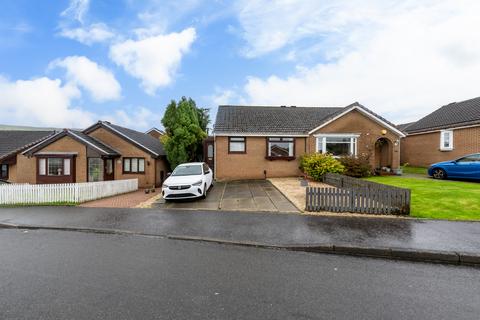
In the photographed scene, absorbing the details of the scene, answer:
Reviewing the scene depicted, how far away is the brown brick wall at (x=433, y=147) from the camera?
18.5 metres

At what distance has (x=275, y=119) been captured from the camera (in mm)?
21969

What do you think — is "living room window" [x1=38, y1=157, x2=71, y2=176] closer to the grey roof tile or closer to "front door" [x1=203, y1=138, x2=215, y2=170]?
the grey roof tile

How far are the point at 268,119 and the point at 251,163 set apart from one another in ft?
14.2

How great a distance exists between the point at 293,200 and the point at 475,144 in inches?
608

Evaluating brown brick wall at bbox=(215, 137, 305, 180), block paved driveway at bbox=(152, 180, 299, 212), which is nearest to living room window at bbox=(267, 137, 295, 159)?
brown brick wall at bbox=(215, 137, 305, 180)

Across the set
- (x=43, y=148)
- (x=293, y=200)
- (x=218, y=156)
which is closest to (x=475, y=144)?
(x=293, y=200)

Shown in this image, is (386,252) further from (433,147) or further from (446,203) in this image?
(433,147)

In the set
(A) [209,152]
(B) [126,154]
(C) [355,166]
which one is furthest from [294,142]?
(B) [126,154]

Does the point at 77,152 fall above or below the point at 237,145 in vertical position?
below

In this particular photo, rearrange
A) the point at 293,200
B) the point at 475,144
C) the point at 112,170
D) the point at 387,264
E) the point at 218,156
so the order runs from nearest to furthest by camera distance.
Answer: the point at 387,264, the point at 293,200, the point at 475,144, the point at 218,156, the point at 112,170

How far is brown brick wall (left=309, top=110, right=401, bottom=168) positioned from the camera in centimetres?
1947

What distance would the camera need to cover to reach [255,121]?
21297mm

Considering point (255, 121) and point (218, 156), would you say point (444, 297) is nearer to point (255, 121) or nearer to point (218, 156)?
point (218, 156)

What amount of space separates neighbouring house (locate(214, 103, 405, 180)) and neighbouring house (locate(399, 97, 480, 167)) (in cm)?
410
